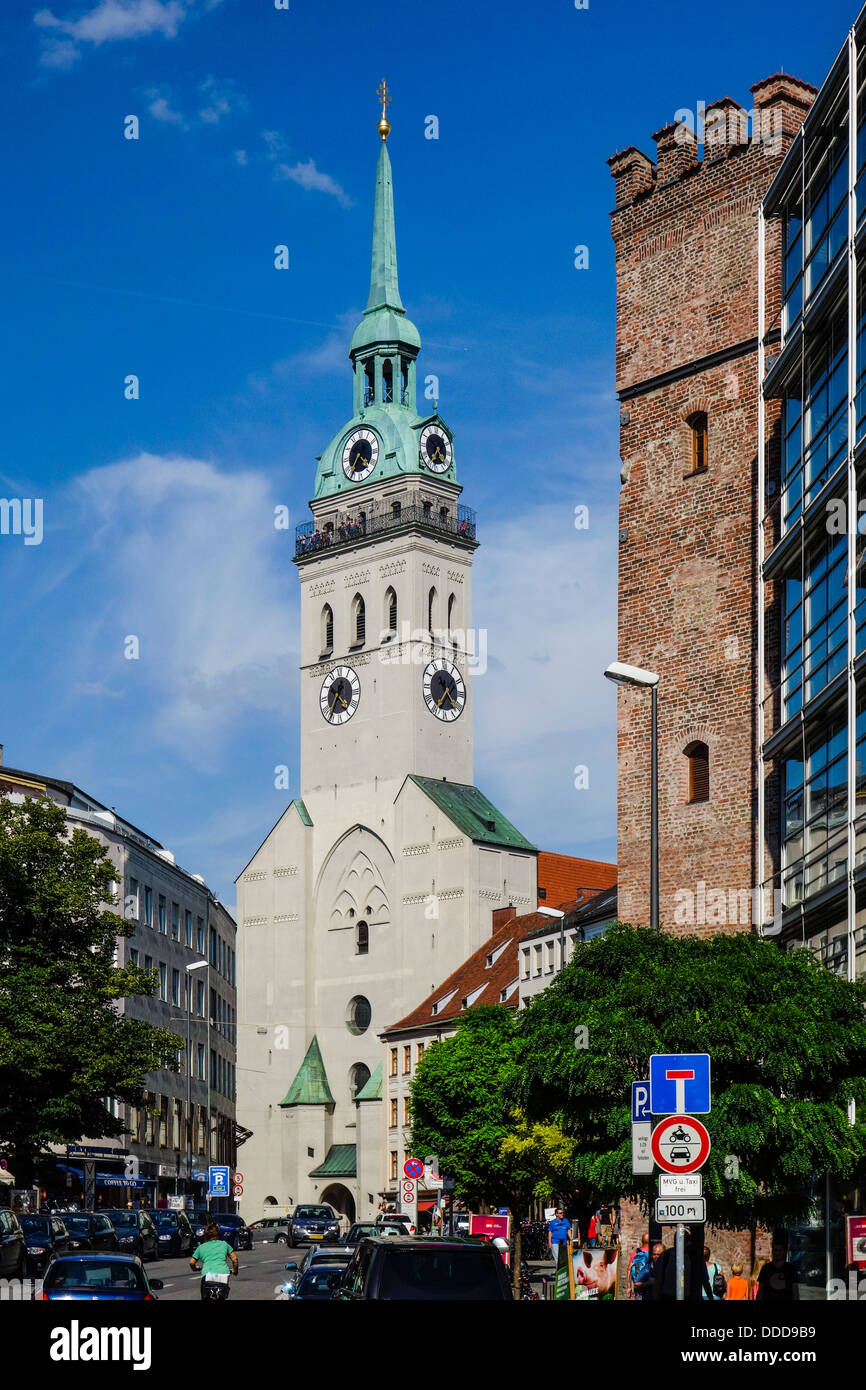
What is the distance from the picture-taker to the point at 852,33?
2814cm

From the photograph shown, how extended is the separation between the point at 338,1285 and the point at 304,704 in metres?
88.9

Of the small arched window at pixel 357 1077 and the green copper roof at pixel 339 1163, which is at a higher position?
the small arched window at pixel 357 1077

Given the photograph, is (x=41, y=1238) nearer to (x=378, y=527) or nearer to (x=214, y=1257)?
(x=214, y=1257)

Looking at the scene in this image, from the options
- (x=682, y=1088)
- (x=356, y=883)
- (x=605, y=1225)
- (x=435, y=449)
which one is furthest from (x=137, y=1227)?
(x=435, y=449)

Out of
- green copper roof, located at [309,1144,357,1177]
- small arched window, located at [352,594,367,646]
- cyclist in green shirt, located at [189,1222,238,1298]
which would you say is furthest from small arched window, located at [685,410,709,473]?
small arched window, located at [352,594,367,646]

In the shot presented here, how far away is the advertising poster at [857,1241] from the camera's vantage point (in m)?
19.3

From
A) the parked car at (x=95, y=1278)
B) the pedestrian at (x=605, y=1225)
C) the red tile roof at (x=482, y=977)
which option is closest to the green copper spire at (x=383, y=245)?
the red tile roof at (x=482, y=977)

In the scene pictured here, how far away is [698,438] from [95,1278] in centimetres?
2070

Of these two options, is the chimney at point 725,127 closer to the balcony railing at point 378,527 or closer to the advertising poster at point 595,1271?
the advertising poster at point 595,1271

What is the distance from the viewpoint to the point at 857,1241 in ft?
63.5

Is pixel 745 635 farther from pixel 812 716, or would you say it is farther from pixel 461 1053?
pixel 461 1053

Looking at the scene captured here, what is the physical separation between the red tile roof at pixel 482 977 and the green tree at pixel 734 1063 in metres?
62.7

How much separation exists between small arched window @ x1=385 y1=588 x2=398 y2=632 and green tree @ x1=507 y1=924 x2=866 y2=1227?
82.8 metres

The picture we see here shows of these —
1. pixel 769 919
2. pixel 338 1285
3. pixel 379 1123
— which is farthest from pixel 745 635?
pixel 379 1123
